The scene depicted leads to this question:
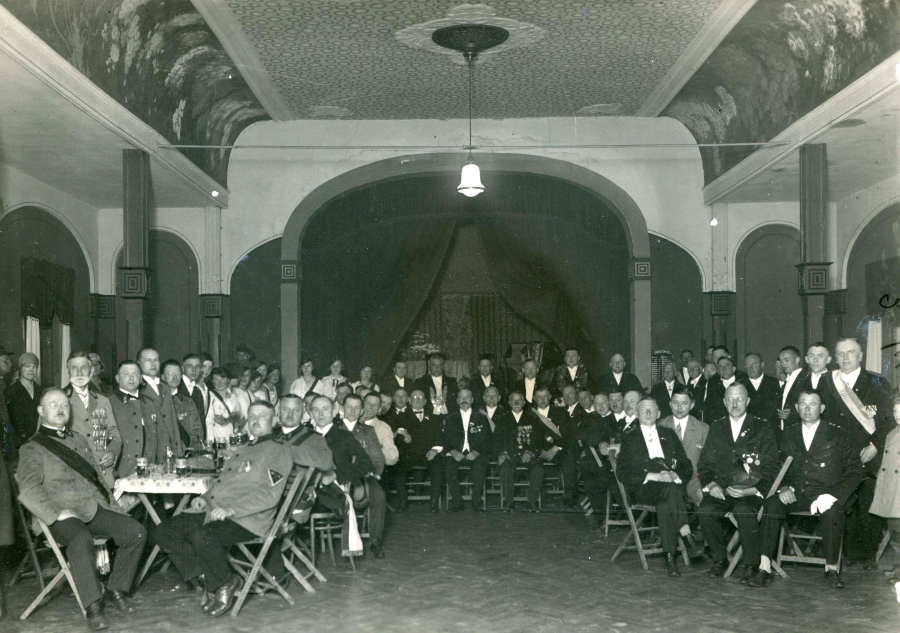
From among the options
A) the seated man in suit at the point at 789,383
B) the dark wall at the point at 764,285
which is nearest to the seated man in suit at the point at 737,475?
the seated man in suit at the point at 789,383

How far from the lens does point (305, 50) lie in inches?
311

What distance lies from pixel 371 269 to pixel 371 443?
17.1ft

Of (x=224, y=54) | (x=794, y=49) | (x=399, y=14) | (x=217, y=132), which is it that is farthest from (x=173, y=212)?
(x=794, y=49)

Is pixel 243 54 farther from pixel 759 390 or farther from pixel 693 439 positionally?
pixel 759 390

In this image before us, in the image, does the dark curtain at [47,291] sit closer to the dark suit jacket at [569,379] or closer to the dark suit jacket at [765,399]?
the dark suit jacket at [569,379]

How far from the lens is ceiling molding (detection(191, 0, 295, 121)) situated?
6.90m

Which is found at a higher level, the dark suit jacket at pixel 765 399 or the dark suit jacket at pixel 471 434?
the dark suit jacket at pixel 765 399

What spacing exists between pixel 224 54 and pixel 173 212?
310cm

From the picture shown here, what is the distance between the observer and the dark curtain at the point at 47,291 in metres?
8.85

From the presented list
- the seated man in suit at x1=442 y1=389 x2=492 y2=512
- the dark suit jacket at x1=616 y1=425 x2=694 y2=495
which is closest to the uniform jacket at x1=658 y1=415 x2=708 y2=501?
the dark suit jacket at x1=616 y1=425 x2=694 y2=495

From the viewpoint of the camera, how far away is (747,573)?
532 centimetres

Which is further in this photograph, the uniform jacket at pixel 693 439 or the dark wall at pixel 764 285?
the dark wall at pixel 764 285

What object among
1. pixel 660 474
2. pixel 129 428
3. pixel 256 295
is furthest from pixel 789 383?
pixel 256 295

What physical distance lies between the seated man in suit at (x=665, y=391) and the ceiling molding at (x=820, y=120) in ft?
7.49
